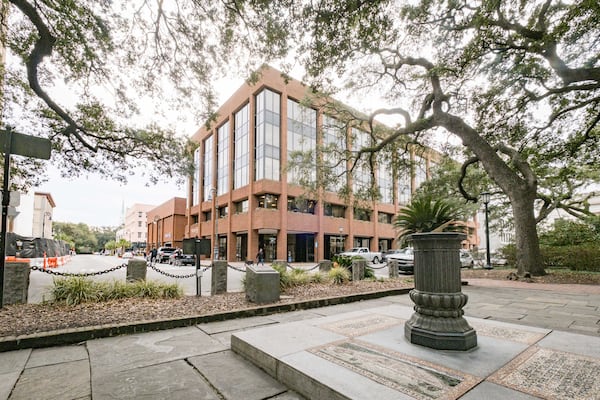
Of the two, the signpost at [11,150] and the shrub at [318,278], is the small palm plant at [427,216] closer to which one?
the shrub at [318,278]

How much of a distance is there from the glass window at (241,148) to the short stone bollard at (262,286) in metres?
26.9

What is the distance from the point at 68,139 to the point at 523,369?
42.4ft

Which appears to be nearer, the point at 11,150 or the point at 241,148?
the point at 11,150

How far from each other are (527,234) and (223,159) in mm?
33822

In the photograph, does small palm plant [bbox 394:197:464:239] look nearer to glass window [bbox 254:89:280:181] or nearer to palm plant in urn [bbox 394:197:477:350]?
palm plant in urn [bbox 394:197:477:350]

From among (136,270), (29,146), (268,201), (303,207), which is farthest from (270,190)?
(29,146)

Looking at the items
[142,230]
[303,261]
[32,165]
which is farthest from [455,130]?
[142,230]

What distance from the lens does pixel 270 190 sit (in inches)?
1211

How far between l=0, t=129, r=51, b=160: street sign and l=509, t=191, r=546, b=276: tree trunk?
16005 millimetres

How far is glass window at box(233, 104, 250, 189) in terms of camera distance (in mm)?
33825

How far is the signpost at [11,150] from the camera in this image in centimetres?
565

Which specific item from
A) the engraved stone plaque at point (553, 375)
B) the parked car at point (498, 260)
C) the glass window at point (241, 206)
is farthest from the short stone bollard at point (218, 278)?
the glass window at point (241, 206)

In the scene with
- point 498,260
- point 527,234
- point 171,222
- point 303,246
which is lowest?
point 498,260

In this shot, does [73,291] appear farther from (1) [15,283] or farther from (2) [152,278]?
(2) [152,278]
